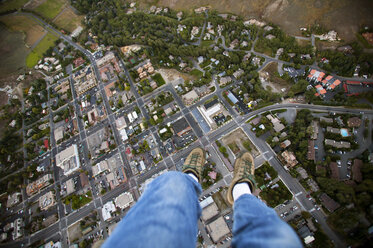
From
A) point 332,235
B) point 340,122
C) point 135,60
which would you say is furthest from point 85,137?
point 340,122

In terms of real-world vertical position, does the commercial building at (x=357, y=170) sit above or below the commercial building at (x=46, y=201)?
below

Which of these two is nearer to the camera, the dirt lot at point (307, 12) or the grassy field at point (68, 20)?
the dirt lot at point (307, 12)

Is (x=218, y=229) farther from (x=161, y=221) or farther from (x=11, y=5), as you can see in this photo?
(x=11, y=5)

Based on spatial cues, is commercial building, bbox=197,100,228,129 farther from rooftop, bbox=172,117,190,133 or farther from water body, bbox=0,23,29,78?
water body, bbox=0,23,29,78

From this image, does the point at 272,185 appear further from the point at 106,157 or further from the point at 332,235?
the point at 106,157

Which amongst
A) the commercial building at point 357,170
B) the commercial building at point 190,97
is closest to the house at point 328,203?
the commercial building at point 357,170

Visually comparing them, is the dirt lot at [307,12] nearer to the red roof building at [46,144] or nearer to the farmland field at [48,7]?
the red roof building at [46,144]
